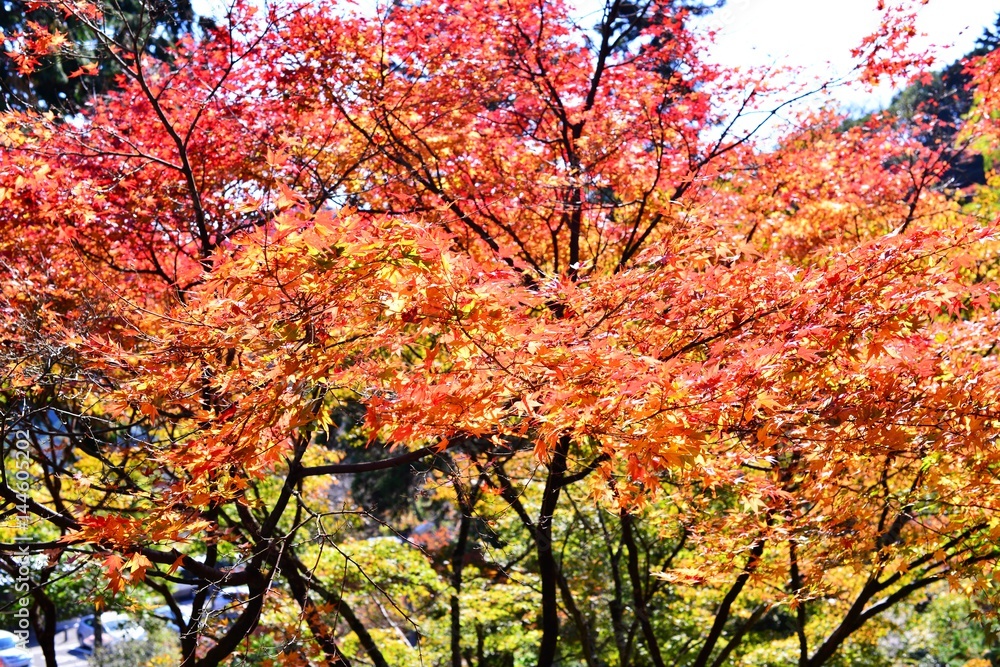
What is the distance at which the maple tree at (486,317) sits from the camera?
139 inches

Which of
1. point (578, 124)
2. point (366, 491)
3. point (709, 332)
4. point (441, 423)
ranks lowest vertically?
point (441, 423)

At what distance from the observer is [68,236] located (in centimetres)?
645

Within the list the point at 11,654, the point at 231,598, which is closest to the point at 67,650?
the point at 11,654

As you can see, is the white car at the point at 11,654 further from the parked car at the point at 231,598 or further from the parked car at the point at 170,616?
the parked car at the point at 231,598

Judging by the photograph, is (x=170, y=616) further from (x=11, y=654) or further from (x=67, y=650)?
(x=11, y=654)

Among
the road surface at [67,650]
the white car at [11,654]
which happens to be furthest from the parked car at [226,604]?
the road surface at [67,650]

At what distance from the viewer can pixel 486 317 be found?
11.1ft

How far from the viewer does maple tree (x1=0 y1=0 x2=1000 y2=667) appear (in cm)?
354

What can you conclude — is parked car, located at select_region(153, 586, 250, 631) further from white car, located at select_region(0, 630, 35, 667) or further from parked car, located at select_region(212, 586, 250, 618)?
white car, located at select_region(0, 630, 35, 667)

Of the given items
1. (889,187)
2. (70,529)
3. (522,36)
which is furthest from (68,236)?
(889,187)

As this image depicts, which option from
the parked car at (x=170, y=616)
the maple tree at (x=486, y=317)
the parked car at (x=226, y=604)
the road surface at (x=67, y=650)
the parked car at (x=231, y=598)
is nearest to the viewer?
the maple tree at (x=486, y=317)

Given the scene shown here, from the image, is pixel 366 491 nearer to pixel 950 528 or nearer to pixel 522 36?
pixel 522 36

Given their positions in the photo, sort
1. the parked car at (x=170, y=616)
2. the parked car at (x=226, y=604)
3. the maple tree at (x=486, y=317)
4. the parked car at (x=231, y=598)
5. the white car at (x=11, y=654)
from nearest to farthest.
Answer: the maple tree at (x=486, y=317)
the parked car at (x=231, y=598)
the parked car at (x=226, y=604)
the parked car at (x=170, y=616)
the white car at (x=11, y=654)

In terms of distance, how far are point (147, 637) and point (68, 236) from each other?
15.1 m
